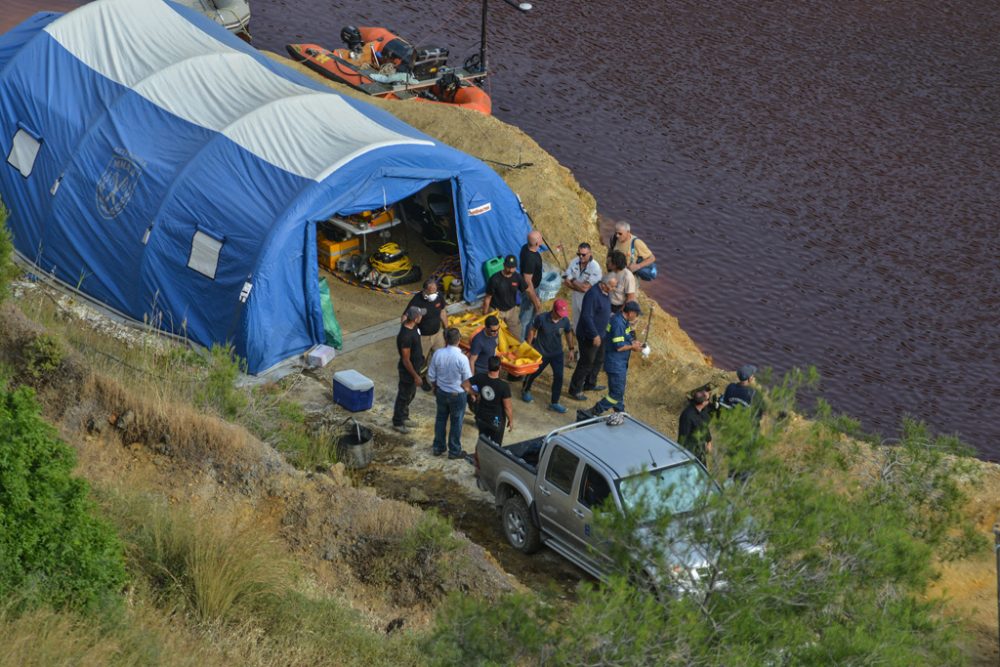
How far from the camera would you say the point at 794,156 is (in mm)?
29922

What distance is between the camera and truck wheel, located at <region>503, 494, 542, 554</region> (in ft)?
43.1

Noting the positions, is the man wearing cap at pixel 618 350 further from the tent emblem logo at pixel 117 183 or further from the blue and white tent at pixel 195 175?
the tent emblem logo at pixel 117 183

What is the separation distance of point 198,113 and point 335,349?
423 centimetres

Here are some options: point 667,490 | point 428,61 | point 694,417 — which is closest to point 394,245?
point 694,417

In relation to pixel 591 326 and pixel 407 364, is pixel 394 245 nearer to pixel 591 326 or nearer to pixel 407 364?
pixel 591 326

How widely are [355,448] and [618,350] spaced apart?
3.60 m

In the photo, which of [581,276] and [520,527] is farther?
[581,276]

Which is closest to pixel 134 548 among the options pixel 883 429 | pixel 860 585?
pixel 860 585

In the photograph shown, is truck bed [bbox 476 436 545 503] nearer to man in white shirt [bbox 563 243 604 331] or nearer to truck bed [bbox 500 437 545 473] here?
truck bed [bbox 500 437 545 473]

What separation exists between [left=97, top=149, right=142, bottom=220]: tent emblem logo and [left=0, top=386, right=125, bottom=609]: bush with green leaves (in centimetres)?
941

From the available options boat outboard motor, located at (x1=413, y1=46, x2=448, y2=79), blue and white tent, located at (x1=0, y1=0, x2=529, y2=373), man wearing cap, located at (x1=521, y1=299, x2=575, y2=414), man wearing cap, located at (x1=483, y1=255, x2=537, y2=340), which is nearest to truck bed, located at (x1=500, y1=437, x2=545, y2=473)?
man wearing cap, located at (x1=521, y1=299, x2=575, y2=414)

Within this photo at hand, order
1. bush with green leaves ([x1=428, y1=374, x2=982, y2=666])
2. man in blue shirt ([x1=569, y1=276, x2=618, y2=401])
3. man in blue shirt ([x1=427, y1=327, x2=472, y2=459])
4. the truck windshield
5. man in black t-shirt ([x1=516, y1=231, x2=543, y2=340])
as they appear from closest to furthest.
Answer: bush with green leaves ([x1=428, y1=374, x2=982, y2=666])
the truck windshield
man in blue shirt ([x1=427, y1=327, x2=472, y2=459])
man in blue shirt ([x1=569, y1=276, x2=618, y2=401])
man in black t-shirt ([x1=516, y1=231, x2=543, y2=340])

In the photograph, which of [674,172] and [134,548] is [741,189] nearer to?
[674,172]

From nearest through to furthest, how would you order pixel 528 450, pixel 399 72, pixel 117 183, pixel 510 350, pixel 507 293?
pixel 528 450, pixel 510 350, pixel 507 293, pixel 117 183, pixel 399 72
